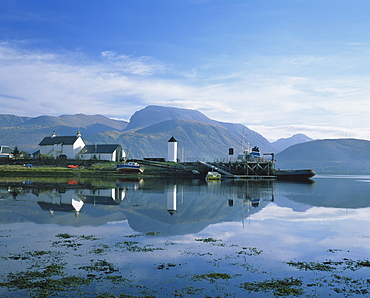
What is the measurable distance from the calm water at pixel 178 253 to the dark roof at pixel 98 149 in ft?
231

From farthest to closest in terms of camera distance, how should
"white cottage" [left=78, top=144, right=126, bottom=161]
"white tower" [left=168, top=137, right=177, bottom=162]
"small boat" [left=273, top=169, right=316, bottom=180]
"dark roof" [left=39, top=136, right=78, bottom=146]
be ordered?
"dark roof" [left=39, top=136, right=78, bottom=146] → "white cottage" [left=78, top=144, right=126, bottom=161] → "white tower" [left=168, top=137, right=177, bottom=162] → "small boat" [left=273, top=169, right=316, bottom=180]

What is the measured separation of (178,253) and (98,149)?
86.7m

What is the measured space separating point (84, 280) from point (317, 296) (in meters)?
6.78

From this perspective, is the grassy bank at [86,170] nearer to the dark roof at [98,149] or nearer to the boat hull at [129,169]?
the boat hull at [129,169]

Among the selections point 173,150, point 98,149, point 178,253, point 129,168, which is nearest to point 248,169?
point 173,150

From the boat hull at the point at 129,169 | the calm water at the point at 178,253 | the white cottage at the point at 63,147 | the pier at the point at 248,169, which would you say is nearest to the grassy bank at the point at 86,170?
the boat hull at the point at 129,169

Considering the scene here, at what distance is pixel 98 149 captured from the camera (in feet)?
319

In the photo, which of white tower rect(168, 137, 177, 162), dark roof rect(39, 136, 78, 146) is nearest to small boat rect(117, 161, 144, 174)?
white tower rect(168, 137, 177, 162)

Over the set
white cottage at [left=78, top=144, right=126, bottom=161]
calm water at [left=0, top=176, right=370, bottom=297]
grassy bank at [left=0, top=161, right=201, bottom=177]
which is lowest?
calm water at [left=0, top=176, right=370, bottom=297]

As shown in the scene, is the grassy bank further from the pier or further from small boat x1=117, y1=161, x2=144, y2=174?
the pier

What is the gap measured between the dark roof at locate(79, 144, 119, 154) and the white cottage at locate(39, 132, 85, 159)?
2.13 meters

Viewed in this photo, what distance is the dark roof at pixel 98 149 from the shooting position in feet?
312

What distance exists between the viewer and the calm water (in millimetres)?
10109

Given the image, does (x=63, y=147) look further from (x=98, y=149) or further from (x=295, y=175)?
(x=295, y=175)
